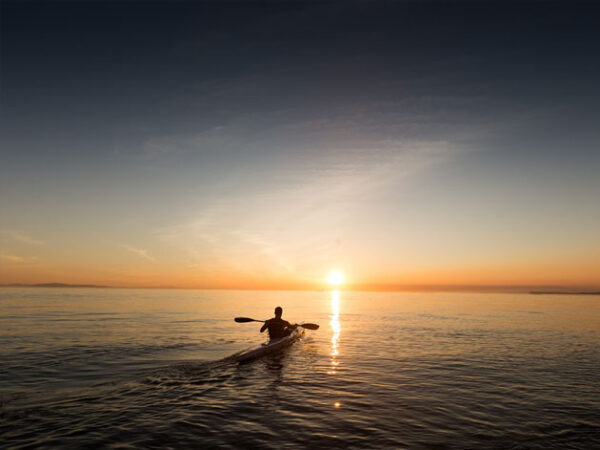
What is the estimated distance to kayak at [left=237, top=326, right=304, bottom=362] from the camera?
66.8 ft

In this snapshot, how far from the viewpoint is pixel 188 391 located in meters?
14.1

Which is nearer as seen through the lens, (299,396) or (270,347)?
(299,396)

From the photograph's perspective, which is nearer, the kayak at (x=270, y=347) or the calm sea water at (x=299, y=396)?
the calm sea water at (x=299, y=396)

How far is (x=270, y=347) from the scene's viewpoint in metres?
23.1

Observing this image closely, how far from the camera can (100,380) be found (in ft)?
52.7

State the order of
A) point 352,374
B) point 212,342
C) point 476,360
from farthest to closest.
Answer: point 212,342
point 476,360
point 352,374

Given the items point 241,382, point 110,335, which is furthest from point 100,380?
point 110,335

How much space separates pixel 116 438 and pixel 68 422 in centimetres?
231

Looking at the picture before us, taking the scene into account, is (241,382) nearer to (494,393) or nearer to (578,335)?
(494,393)

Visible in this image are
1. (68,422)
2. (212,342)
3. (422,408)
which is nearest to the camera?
(68,422)

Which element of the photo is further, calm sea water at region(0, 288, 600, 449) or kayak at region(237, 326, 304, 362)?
kayak at region(237, 326, 304, 362)

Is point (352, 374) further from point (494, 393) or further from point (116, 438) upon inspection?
point (116, 438)

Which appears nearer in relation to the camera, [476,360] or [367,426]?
[367,426]

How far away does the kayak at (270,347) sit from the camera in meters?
20.4
